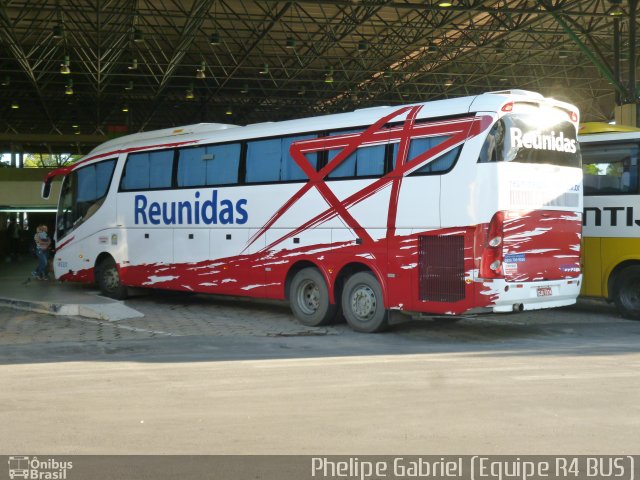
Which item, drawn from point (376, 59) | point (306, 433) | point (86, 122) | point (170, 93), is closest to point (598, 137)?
point (306, 433)

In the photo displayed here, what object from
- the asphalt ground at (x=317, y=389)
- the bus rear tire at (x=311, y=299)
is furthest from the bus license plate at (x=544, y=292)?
the bus rear tire at (x=311, y=299)

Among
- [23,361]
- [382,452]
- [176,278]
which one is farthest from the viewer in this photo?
[176,278]

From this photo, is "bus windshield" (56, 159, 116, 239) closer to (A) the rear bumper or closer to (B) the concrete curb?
(B) the concrete curb

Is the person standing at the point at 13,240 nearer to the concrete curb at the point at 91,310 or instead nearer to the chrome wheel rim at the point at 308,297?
the concrete curb at the point at 91,310

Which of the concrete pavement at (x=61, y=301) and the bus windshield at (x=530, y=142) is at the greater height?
the bus windshield at (x=530, y=142)

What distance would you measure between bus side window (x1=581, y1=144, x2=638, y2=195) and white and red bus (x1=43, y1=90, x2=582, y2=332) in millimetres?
2305

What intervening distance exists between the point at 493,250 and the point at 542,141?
2.03 meters

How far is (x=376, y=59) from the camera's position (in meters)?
38.6

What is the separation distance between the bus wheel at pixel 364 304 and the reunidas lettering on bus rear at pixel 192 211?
2.97m

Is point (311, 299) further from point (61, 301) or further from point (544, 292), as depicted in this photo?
point (61, 301)

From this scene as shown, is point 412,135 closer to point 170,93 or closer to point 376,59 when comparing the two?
point 376,59

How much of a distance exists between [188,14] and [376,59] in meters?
11.5

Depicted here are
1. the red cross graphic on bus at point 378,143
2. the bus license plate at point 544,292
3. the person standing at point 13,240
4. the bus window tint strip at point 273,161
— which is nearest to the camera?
the red cross graphic on bus at point 378,143

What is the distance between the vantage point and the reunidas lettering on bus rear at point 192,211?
16.2m
